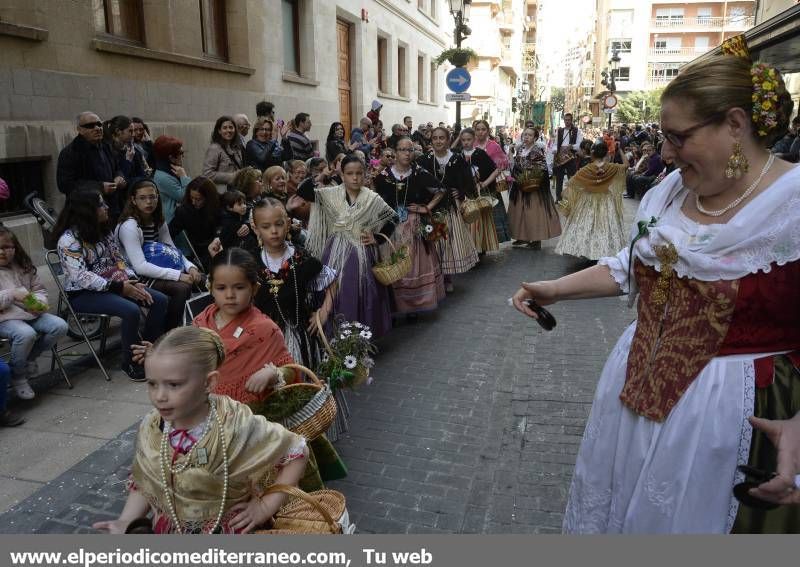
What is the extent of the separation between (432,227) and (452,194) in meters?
1.33

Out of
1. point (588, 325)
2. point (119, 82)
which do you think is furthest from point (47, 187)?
point (588, 325)

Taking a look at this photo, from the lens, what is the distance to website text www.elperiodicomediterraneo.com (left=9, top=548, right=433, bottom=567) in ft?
6.47

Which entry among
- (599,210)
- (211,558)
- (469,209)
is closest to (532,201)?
(599,210)

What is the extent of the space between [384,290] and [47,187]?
4962 mm

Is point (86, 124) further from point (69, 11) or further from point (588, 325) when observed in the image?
point (588, 325)

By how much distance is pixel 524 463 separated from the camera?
4035 mm

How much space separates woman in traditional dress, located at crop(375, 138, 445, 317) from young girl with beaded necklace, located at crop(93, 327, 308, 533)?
477 cm

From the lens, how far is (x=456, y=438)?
4379mm

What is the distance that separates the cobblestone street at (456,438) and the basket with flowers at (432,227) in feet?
3.20

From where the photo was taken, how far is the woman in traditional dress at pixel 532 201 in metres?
10.9

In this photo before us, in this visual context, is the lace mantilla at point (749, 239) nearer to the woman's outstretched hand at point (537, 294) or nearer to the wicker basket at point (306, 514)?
the woman's outstretched hand at point (537, 294)

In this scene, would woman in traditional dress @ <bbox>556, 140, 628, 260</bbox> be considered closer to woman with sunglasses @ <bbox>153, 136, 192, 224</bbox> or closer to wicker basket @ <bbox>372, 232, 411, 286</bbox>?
wicker basket @ <bbox>372, 232, 411, 286</bbox>

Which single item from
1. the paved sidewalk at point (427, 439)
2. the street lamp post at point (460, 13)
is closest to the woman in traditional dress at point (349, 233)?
the paved sidewalk at point (427, 439)

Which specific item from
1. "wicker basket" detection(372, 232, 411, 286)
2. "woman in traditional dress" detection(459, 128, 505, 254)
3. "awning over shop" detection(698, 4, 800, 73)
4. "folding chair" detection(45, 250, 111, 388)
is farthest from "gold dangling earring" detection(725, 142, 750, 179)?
"woman in traditional dress" detection(459, 128, 505, 254)
